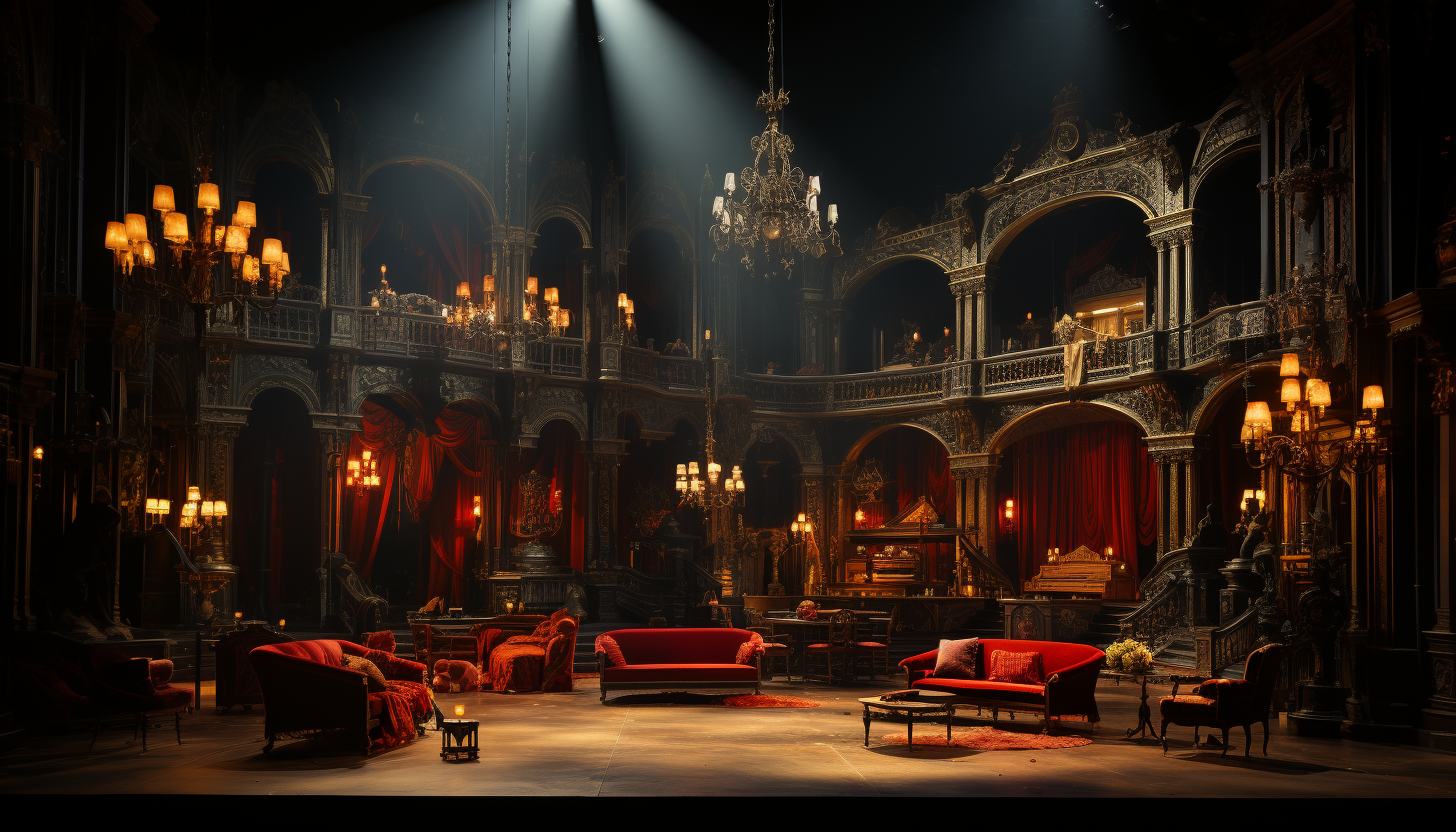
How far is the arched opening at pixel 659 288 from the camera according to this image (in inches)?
882

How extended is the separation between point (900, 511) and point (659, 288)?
6.18 meters

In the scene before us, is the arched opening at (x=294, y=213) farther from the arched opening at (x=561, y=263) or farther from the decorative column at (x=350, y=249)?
the arched opening at (x=561, y=263)

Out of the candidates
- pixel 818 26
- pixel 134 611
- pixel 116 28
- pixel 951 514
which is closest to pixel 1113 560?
pixel 951 514

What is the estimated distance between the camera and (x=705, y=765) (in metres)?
7.69

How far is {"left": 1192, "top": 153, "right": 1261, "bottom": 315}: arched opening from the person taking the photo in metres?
18.4

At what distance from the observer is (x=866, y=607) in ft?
59.4

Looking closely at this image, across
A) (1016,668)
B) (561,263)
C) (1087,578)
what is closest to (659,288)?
(561,263)

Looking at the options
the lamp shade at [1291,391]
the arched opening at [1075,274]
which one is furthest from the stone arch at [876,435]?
the lamp shade at [1291,391]

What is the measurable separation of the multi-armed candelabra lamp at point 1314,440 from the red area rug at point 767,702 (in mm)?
4596

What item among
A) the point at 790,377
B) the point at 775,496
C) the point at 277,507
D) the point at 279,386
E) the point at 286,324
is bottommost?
the point at 277,507

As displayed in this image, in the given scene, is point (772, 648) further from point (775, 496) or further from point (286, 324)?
point (775, 496)

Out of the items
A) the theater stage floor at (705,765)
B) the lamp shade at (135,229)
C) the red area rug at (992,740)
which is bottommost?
the red area rug at (992,740)

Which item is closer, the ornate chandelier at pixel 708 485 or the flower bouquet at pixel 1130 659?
the flower bouquet at pixel 1130 659

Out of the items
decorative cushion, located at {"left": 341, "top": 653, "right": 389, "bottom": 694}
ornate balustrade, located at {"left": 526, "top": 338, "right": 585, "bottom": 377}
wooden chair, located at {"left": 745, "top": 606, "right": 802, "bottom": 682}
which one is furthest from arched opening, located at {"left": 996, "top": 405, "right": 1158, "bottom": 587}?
decorative cushion, located at {"left": 341, "top": 653, "right": 389, "bottom": 694}
